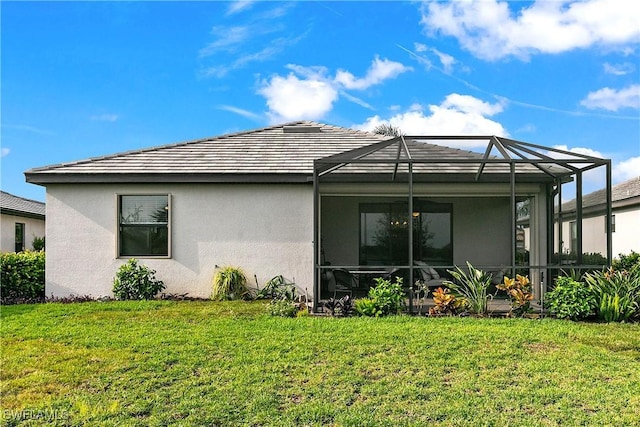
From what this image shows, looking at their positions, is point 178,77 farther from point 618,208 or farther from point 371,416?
point 618,208

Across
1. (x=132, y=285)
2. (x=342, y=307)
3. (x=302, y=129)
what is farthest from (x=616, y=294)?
(x=132, y=285)

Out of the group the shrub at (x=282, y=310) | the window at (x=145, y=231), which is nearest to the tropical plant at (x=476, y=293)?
the shrub at (x=282, y=310)

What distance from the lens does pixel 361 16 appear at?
1211 centimetres

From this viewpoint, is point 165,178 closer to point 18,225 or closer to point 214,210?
point 214,210

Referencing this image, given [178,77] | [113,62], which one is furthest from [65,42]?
[178,77]

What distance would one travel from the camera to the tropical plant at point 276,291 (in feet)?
34.1

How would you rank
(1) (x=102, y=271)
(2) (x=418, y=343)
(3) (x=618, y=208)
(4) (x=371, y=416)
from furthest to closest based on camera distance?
1. (3) (x=618, y=208)
2. (1) (x=102, y=271)
3. (2) (x=418, y=343)
4. (4) (x=371, y=416)

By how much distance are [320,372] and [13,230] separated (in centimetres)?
1978

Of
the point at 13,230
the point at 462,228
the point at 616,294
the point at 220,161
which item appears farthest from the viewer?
the point at 13,230

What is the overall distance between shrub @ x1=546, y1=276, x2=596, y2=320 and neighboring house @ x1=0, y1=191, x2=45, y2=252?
19849mm

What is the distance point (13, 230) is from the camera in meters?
19.8

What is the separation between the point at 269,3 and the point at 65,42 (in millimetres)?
5738

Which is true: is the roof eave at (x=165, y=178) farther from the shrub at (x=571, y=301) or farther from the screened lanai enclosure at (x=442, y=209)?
the shrub at (x=571, y=301)

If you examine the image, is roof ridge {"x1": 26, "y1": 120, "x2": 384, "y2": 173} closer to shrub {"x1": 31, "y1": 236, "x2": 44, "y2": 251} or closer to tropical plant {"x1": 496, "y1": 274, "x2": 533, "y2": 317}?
tropical plant {"x1": 496, "y1": 274, "x2": 533, "y2": 317}
